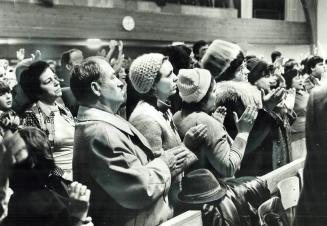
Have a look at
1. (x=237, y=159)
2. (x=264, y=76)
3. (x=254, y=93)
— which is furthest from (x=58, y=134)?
(x=264, y=76)

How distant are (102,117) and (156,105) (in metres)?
0.32

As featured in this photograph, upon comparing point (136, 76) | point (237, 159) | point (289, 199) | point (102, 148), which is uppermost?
point (136, 76)

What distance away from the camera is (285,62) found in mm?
3596

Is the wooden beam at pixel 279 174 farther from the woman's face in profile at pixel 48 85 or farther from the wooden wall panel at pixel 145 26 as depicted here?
the wooden wall panel at pixel 145 26

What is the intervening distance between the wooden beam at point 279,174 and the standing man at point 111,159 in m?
0.67

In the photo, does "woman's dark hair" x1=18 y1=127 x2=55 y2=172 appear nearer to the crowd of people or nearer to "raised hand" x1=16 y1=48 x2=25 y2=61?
the crowd of people

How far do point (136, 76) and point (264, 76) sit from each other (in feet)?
4.07

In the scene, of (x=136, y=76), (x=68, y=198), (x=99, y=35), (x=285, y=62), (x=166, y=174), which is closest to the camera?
(x=68, y=198)

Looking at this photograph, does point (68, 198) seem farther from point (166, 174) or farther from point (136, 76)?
point (136, 76)

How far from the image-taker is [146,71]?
175 cm

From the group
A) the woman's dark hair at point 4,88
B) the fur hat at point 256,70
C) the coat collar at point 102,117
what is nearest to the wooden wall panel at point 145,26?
the fur hat at point 256,70

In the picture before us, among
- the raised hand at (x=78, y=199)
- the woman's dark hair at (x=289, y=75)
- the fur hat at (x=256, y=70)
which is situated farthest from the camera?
the woman's dark hair at (x=289, y=75)

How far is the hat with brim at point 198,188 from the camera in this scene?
183 centimetres

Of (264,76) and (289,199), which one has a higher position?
(264,76)
